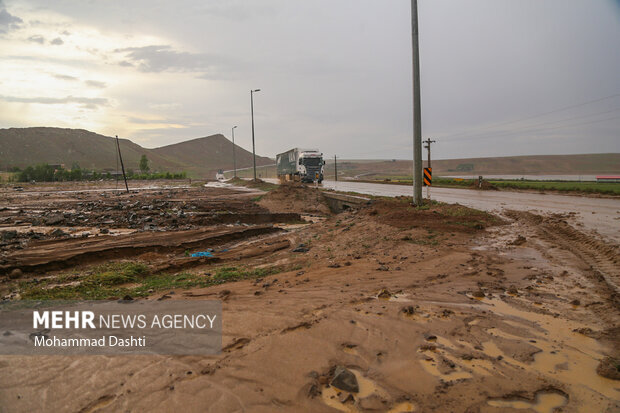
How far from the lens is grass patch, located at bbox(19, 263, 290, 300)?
677cm

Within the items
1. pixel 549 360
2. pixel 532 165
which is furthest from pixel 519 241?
pixel 532 165

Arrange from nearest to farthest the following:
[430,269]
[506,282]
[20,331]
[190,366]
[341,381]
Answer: [341,381], [190,366], [20,331], [506,282], [430,269]

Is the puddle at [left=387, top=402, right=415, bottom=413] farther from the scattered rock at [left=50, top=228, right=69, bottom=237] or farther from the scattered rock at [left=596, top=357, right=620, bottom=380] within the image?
the scattered rock at [left=50, top=228, right=69, bottom=237]

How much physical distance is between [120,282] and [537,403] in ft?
25.2

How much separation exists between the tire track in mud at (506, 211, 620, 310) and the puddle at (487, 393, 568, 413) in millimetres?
2676

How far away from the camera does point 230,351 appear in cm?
402

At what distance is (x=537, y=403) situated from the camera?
120 inches

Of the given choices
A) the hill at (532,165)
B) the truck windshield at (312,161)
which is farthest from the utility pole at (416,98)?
the hill at (532,165)

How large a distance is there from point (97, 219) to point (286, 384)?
17199 mm

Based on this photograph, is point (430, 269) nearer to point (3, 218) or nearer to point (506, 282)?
point (506, 282)

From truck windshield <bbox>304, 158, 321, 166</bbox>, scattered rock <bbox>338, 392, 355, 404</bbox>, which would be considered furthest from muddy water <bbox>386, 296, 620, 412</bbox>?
truck windshield <bbox>304, 158, 321, 166</bbox>

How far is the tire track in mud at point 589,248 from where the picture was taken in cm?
604

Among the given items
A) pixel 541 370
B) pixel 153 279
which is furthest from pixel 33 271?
pixel 541 370

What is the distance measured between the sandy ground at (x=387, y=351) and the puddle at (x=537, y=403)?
0.04 feet
